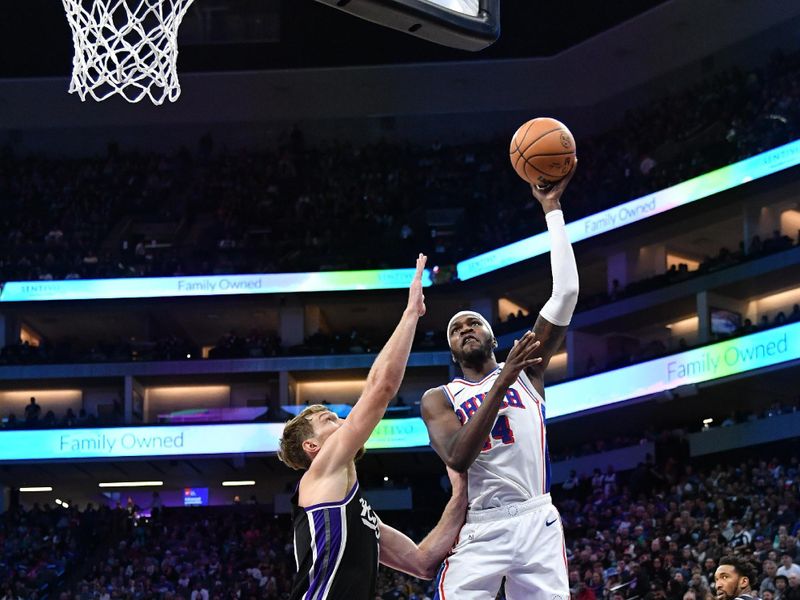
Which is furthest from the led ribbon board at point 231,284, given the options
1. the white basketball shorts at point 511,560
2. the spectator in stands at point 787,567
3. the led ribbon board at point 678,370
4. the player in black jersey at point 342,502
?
the player in black jersey at point 342,502

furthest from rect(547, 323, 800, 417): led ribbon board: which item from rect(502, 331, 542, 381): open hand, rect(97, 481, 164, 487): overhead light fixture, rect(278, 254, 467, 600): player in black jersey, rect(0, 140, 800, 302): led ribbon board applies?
rect(278, 254, 467, 600): player in black jersey

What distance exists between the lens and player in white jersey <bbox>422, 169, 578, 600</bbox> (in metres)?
5.17

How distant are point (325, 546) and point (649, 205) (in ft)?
80.1

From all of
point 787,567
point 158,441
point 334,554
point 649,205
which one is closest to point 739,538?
point 787,567

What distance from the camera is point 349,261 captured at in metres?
32.8

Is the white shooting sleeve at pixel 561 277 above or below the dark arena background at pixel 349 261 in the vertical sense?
below

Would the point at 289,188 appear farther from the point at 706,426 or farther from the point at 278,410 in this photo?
the point at 706,426

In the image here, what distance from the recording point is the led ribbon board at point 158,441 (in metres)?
29.3

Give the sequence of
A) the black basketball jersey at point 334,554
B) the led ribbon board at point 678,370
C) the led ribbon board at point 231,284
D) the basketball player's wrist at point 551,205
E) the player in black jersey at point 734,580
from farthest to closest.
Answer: the led ribbon board at point 231,284, the led ribbon board at point 678,370, the player in black jersey at point 734,580, the basketball player's wrist at point 551,205, the black basketball jersey at point 334,554

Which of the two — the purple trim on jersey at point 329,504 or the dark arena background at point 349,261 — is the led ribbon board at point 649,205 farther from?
the purple trim on jersey at point 329,504

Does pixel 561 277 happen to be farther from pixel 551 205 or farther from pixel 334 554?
pixel 334 554

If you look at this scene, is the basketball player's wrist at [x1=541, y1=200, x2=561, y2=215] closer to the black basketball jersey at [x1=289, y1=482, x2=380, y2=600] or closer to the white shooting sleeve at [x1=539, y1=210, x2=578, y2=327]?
the white shooting sleeve at [x1=539, y1=210, x2=578, y2=327]

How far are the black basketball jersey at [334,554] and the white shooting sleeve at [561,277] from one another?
1.26m

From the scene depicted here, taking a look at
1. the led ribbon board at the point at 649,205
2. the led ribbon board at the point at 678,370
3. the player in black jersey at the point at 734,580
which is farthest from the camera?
the led ribbon board at the point at 649,205
